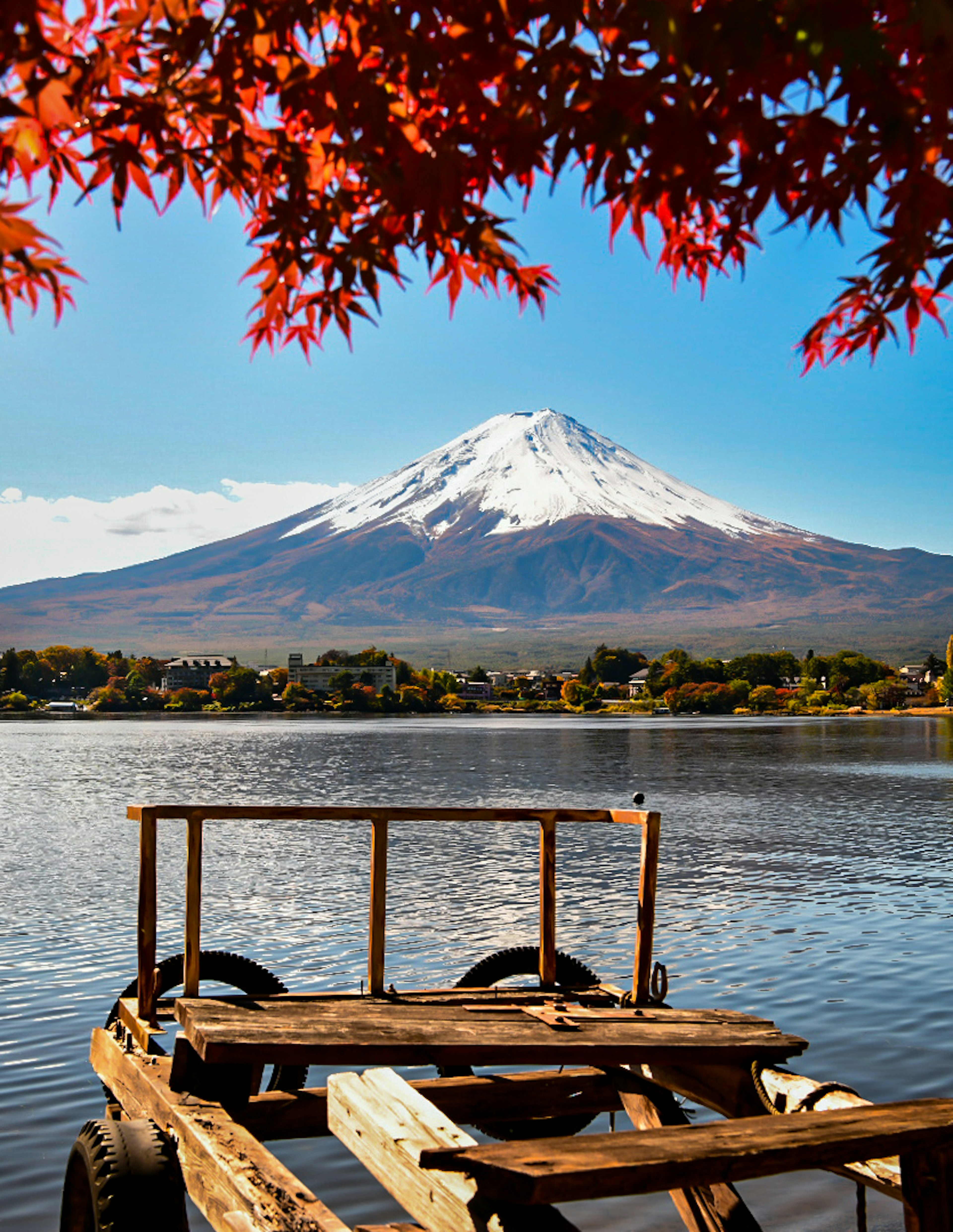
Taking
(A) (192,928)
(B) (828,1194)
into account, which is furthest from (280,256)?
(B) (828,1194)

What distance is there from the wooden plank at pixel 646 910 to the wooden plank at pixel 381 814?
0.45 feet

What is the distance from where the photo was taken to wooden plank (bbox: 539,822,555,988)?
917 centimetres

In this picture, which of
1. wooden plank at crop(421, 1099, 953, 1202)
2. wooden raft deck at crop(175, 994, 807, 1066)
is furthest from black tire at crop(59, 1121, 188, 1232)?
wooden plank at crop(421, 1099, 953, 1202)

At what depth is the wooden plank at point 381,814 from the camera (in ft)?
27.7

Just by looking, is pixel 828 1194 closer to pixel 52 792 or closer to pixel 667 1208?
pixel 667 1208

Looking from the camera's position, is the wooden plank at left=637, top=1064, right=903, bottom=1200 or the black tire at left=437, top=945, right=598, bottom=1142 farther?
the black tire at left=437, top=945, right=598, bottom=1142

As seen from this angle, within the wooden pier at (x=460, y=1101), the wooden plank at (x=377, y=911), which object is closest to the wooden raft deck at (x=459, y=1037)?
the wooden pier at (x=460, y=1101)

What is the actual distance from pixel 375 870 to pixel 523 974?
8.12 ft

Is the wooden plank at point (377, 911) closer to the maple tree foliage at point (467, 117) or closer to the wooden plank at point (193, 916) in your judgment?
the wooden plank at point (193, 916)

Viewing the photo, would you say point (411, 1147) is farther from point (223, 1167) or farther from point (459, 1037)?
point (459, 1037)

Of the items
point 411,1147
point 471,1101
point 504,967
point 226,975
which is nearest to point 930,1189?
point 411,1147

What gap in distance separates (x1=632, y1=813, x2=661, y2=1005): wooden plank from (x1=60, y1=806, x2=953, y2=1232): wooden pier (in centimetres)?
2

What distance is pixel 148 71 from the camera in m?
4.54

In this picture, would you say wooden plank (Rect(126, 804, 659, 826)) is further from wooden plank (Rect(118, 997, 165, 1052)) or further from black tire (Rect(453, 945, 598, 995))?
black tire (Rect(453, 945, 598, 995))
